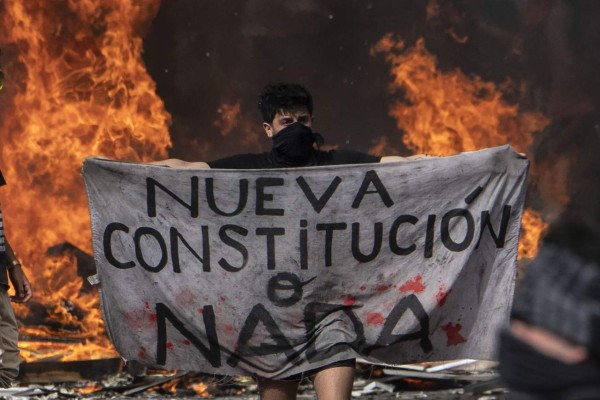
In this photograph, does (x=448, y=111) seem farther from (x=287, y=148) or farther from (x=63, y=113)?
(x=287, y=148)

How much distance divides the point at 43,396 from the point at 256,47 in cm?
494

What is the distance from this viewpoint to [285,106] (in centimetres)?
517

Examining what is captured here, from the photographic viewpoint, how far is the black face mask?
5.11 meters

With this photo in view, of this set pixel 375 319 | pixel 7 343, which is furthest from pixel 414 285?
pixel 7 343

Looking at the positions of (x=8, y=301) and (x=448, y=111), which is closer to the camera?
(x=8, y=301)

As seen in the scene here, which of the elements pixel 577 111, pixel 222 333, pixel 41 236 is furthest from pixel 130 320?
pixel 577 111

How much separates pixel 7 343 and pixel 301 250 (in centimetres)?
172

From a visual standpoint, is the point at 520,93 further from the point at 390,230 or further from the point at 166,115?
the point at 390,230

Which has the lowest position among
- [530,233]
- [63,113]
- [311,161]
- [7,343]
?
[7,343]

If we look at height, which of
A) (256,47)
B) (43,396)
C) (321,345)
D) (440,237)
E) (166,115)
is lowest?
(43,396)

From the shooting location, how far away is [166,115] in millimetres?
11586

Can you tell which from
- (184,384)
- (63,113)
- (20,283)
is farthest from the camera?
(63,113)

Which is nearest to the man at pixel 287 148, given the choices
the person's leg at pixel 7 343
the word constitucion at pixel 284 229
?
the word constitucion at pixel 284 229

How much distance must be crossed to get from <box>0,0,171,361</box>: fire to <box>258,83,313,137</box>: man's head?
6.19 m
